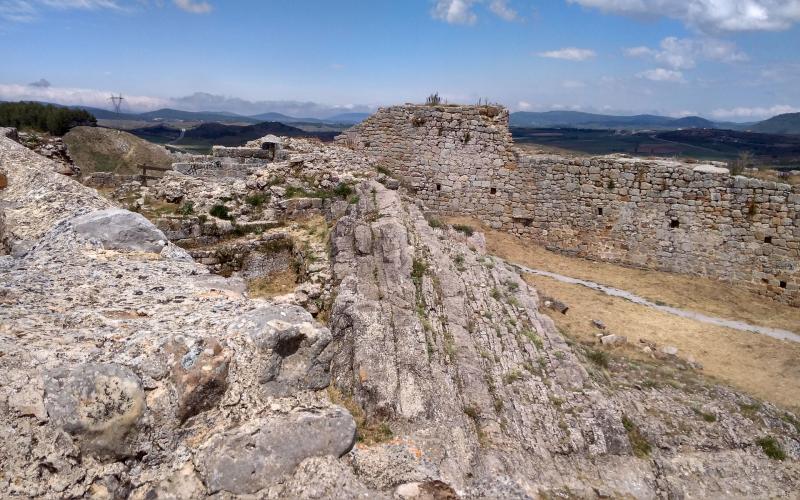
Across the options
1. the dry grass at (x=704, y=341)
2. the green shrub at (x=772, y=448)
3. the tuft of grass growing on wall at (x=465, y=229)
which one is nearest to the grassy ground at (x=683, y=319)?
the dry grass at (x=704, y=341)

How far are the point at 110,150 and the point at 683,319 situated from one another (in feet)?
128

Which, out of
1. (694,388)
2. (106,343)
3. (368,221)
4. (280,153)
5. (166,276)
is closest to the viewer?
(106,343)

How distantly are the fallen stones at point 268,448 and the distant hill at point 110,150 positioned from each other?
35.1 metres

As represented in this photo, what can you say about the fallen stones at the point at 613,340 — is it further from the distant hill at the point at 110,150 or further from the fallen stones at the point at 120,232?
the distant hill at the point at 110,150

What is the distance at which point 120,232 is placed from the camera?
6.44m

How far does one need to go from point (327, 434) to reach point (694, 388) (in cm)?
746

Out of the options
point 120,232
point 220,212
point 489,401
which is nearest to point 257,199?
point 220,212

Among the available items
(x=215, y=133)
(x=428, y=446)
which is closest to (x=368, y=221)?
(x=428, y=446)

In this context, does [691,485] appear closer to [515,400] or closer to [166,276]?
[515,400]

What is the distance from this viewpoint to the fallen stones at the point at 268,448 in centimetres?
375

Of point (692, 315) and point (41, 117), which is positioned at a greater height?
point (41, 117)

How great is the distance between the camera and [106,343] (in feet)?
13.6

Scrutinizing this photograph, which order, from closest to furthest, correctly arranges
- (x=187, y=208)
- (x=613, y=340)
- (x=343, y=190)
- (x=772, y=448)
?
(x=772, y=448), (x=613, y=340), (x=187, y=208), (x=343, y=190)

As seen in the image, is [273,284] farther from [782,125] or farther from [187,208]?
[782,125]
